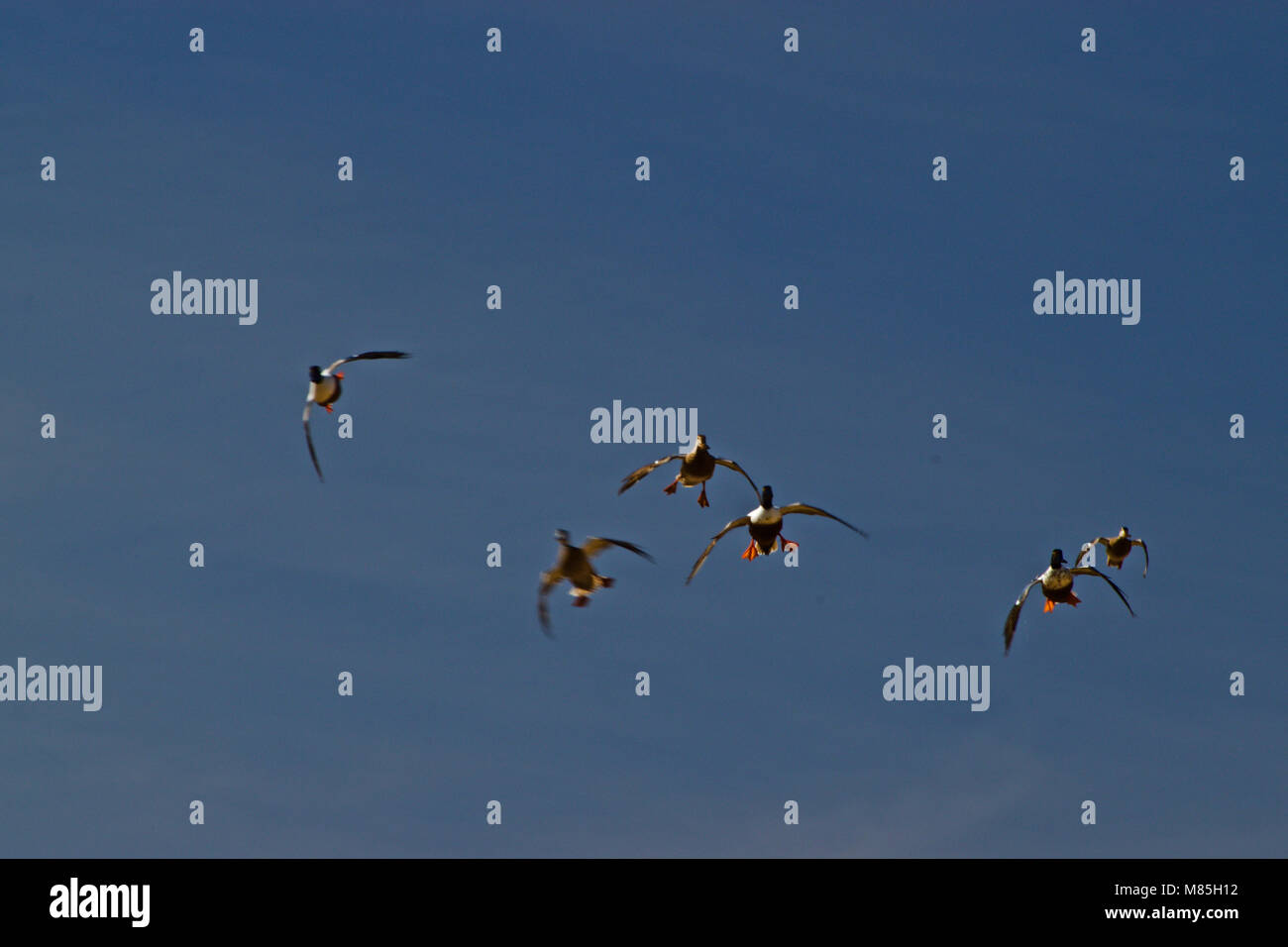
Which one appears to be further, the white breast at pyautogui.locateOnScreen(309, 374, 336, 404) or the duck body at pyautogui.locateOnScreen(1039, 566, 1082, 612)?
the duck body at pyautogui.locateOnScreen(1039, 566, 1082, 612)

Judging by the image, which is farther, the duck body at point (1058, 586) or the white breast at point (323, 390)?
the duck body at point (1058, 586)

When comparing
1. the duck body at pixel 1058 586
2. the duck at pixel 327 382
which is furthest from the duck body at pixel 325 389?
the duck body at pixel 1058 586

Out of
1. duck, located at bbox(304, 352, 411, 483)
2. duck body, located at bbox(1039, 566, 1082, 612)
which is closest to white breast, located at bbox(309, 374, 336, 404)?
duck, located at bbox(304, 352, 411, 483)

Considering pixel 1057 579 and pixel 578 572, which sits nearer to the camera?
pixel 578 572

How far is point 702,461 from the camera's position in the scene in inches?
1859

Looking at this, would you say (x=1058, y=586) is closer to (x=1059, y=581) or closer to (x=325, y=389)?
(x=1059, y=581)

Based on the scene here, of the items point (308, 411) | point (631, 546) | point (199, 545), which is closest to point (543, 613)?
point (631, 546)

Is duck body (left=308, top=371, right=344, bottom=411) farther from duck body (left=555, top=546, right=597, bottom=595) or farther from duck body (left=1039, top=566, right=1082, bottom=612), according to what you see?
duck body (left=1039, top=566, right=1082, bottom=612)

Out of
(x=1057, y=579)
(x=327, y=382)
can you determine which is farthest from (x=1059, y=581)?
(x=327, y=382)

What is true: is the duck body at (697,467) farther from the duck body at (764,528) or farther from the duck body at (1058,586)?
the duck body at (1058,586)

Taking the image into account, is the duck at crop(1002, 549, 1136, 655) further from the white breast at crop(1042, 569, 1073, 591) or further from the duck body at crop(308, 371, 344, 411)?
the duck body at crop(308, 371, 344, 411)

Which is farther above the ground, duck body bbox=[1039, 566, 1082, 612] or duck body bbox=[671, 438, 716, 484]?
duck body bbox=[671, 438, 716, 484]

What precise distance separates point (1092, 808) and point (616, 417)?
55.0 feet
